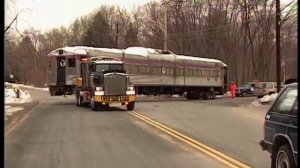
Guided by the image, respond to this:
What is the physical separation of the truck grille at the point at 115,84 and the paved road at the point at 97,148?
10.4m

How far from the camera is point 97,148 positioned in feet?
42.1

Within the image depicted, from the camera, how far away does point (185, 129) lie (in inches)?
717

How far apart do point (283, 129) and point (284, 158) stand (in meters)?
0.42

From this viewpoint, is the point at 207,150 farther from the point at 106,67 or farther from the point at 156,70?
the point at 156,70

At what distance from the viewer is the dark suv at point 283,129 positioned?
732cm

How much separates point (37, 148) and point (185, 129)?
6.61 m

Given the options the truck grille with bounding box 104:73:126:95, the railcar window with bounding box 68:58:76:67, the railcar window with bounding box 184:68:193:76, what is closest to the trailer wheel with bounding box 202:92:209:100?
the railcar window with bounding box 184:68:193:76

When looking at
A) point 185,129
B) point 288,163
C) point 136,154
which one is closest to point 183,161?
point 136,154

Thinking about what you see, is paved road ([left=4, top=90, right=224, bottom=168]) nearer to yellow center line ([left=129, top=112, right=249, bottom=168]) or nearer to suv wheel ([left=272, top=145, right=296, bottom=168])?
yellow center line ([left=129, top=112, right=249, bottom=168])

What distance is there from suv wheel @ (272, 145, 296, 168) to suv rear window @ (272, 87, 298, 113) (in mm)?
566

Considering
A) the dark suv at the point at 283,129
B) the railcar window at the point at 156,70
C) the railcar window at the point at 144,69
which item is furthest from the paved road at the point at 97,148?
the railcar window at the point at 156,70

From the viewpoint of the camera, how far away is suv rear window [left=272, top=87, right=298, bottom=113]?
25.4ft

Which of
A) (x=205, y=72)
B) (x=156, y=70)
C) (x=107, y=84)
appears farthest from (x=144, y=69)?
(x=107, y=84)

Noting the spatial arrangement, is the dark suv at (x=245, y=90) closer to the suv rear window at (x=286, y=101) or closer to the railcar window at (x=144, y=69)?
the railcar window at (x=144, y=69)
